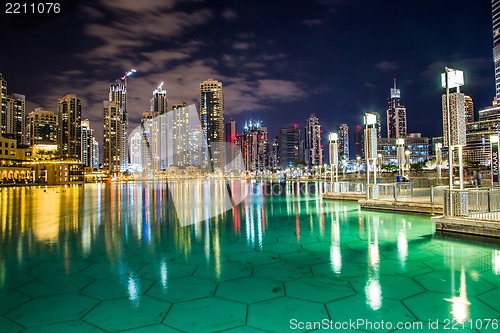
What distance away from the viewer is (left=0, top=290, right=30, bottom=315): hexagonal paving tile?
4.63 metres

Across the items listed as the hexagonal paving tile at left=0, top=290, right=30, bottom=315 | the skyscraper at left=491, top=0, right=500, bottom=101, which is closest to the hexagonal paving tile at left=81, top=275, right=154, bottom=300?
the hexagonal paving tile at left=0, top=290, right=30, bottom=315

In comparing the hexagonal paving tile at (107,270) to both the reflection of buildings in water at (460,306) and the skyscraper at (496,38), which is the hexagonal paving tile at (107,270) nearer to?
the reflection of buildings in water at (460,306)

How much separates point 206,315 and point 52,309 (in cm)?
230

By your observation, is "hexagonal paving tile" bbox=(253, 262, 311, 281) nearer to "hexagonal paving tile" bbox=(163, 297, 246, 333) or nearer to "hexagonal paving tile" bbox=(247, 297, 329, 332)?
"hexagonal paving tile" bbox=(247, 297, 329, 332)

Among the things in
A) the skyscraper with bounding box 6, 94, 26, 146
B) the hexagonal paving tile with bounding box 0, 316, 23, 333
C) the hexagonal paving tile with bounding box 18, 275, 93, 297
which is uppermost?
the skyscraper with bounding box 6, 94, 26, 146

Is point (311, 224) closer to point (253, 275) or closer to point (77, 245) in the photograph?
point (253, 275)

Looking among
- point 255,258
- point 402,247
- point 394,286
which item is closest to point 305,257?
point 255,258

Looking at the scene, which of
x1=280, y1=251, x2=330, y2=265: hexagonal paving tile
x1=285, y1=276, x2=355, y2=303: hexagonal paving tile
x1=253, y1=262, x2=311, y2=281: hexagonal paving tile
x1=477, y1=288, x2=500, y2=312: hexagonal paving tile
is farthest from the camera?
x1=280, y1=251, x2=330, y2=265: hexagonal paving tile

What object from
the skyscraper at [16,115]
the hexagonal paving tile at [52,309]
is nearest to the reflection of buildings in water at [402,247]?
the hexagonal paving tile at [52,309]

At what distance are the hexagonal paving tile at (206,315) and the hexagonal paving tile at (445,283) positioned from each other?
10.3ft

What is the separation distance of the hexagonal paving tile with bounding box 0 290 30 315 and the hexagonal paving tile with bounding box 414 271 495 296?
6400 mm

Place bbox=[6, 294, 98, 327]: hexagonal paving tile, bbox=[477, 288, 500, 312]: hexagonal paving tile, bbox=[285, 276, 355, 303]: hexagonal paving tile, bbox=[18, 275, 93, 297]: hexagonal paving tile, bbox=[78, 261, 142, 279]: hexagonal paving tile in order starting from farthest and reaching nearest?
bbox=[78, 261, 142, 279]: hexagonal paving tile < bbox=[18, 275, 93, 297]: hexagonal paving tile < bbox=[285, 276, 355, 303]: hexagonal paving tile < bbox=[477, 288, 500, 312]: hexagonal paving tile < bbox=[6, 294, 98, 327]: hexagonal paving tile

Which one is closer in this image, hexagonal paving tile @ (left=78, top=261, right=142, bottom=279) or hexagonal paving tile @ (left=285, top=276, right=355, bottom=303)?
hexagonal paving tile @ (left=285, top=276, right=355, bottom=303)

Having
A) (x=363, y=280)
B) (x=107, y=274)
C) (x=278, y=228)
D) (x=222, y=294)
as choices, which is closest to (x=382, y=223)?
(x=278, y=228)
